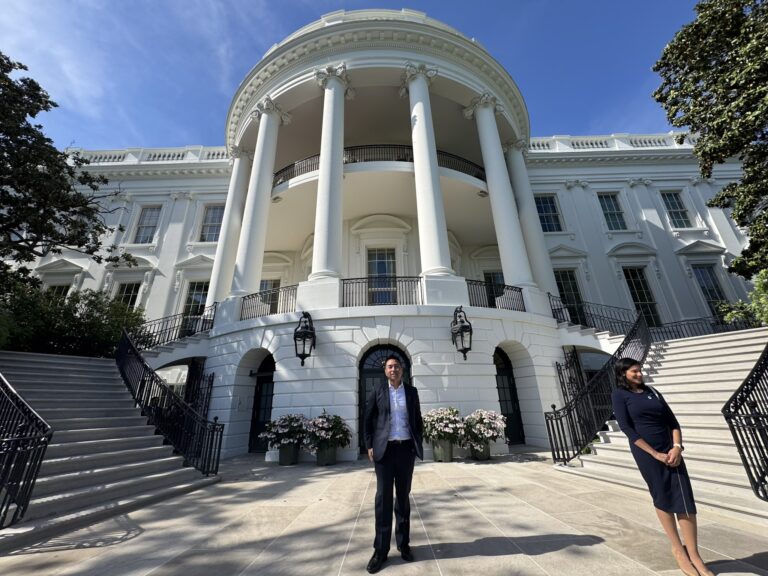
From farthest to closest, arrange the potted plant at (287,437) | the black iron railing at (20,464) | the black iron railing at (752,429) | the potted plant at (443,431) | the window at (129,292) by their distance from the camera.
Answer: the window at (129,292)
the potted plant at (287,437)
the potted plant at (443,431)
the black iron railing at (752,429)
the black iron railing at (20,464)

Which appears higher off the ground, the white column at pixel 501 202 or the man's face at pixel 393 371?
the white column at pixel 501 202

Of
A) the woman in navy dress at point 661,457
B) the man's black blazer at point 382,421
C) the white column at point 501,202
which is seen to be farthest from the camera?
the white column at point 501,202

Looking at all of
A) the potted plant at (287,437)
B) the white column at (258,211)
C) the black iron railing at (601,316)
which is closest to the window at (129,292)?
the white column at (258,211)

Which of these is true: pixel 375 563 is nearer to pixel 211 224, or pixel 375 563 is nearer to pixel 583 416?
pixel 583 416

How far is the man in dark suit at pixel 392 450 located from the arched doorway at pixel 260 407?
7877mm

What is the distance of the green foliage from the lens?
9.89 m

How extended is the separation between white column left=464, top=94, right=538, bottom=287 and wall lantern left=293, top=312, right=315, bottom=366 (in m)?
6.83

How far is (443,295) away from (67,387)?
9438 mm

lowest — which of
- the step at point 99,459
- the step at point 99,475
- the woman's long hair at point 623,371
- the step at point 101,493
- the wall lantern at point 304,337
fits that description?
the step at point 101,493

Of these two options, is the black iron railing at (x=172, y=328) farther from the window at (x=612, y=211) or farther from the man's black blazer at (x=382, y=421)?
the window at (x=612, y=211)

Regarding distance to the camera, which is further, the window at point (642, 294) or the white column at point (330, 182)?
the window at point (642, 294)

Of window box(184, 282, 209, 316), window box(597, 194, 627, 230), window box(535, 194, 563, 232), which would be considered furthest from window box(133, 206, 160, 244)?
window box(597, 194, 627, 230)

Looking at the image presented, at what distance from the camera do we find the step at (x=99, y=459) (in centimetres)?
481

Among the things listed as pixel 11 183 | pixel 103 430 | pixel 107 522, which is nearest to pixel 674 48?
pixel 107 522
